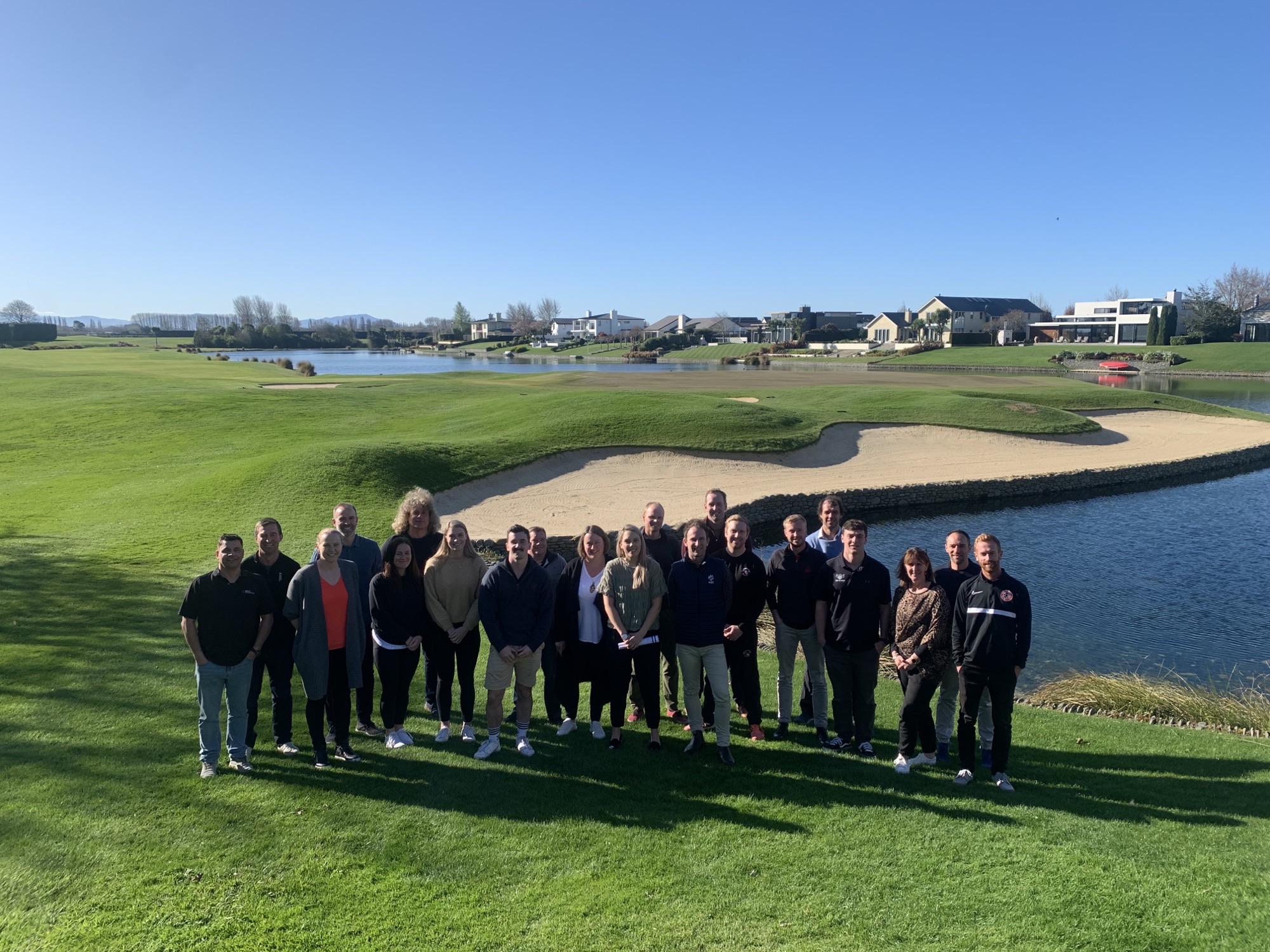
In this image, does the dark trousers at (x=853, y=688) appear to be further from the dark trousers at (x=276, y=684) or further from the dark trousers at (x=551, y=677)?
the dark trousers at (x=276, y=684)

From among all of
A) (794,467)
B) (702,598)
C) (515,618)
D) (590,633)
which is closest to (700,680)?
(702,598)

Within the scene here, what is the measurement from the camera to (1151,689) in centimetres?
942

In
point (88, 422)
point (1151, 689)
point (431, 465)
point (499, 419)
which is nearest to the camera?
point (1151, 689)

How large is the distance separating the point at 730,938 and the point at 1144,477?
27.3 meters

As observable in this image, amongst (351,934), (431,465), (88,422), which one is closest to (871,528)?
(431,465)

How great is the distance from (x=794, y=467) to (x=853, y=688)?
17.7 meters

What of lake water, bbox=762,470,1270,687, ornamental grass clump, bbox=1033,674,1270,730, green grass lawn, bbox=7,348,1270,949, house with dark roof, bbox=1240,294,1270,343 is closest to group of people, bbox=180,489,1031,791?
green grass lawn, bbox=7,348,1270,949

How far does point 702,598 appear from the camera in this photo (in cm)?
685

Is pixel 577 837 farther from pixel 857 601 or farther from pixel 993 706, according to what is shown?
pixel 993 706

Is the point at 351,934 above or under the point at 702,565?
under

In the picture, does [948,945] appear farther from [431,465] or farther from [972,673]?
[431,465]

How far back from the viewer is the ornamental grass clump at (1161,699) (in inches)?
349

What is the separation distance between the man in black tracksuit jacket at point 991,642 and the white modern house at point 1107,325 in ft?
400

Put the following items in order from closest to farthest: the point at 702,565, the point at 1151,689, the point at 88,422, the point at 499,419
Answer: the point at 702,565
the point at 1151,689
the point at 88,422
the point at 499,419
